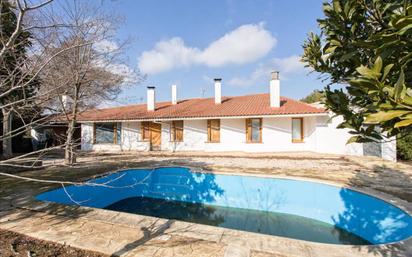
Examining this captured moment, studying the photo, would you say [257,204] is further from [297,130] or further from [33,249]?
[297,130]

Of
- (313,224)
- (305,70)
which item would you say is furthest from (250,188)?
(305,70)

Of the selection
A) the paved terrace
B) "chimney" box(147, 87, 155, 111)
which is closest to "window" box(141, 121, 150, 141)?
"chimney" box(147, 87, 155, 111)

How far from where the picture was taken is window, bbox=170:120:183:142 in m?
23.0

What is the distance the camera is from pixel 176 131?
23.1 m

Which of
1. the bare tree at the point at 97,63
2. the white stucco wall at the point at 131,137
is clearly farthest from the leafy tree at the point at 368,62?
the white stucco wall at the point at 131,137

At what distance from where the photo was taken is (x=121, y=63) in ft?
49.7

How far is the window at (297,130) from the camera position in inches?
804

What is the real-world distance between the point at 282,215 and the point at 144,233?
654 cm

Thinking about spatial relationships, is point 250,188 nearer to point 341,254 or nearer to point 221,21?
point 341,254

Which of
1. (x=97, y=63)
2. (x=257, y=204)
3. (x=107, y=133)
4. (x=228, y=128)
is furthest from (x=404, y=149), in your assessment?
(x=107, y=133)

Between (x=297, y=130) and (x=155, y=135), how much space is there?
12.7m

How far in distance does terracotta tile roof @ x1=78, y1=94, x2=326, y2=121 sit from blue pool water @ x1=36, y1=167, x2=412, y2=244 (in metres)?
8.89

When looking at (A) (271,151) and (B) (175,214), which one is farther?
(A) (271,151)

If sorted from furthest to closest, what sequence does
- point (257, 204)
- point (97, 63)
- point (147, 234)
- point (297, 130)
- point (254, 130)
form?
point (254, 130) < point (297, 130) < point (97, 63) < point (257, 204) < point (147, 234)
